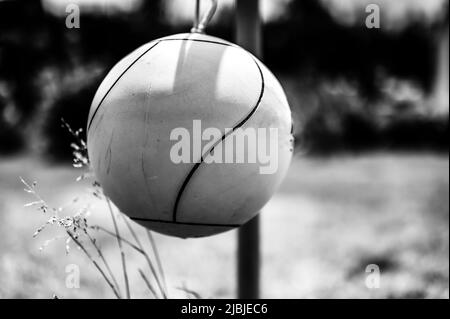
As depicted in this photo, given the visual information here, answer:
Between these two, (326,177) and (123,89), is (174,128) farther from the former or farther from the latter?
(326,177)

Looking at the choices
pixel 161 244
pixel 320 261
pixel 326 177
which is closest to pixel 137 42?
pixel 326 177

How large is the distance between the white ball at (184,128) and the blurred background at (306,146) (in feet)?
4.73

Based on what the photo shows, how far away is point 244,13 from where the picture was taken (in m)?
2.78

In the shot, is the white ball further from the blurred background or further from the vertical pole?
the blurred background

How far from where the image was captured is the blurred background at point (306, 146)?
421cm

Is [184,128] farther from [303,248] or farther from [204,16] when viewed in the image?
[303,248]

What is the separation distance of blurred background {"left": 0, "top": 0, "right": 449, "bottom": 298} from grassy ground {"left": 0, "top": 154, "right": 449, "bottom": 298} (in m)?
0.02

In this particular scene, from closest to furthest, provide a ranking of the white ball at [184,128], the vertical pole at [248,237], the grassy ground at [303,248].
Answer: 1. the white ball at [184,128]
2. the vertical pole at [248,237]
3. the grassy ground at [303,248]

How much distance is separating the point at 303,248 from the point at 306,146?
624 centimetres

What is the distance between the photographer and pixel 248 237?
9.29 feet

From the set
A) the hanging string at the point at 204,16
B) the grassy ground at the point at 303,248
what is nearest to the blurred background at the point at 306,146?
the grassy ground at the point at 303,248

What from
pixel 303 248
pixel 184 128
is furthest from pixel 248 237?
pixel 303 248

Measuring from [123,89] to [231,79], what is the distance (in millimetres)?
393

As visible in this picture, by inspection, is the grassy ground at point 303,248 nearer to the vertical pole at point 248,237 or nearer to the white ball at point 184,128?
the vertical pole at point 248,237
